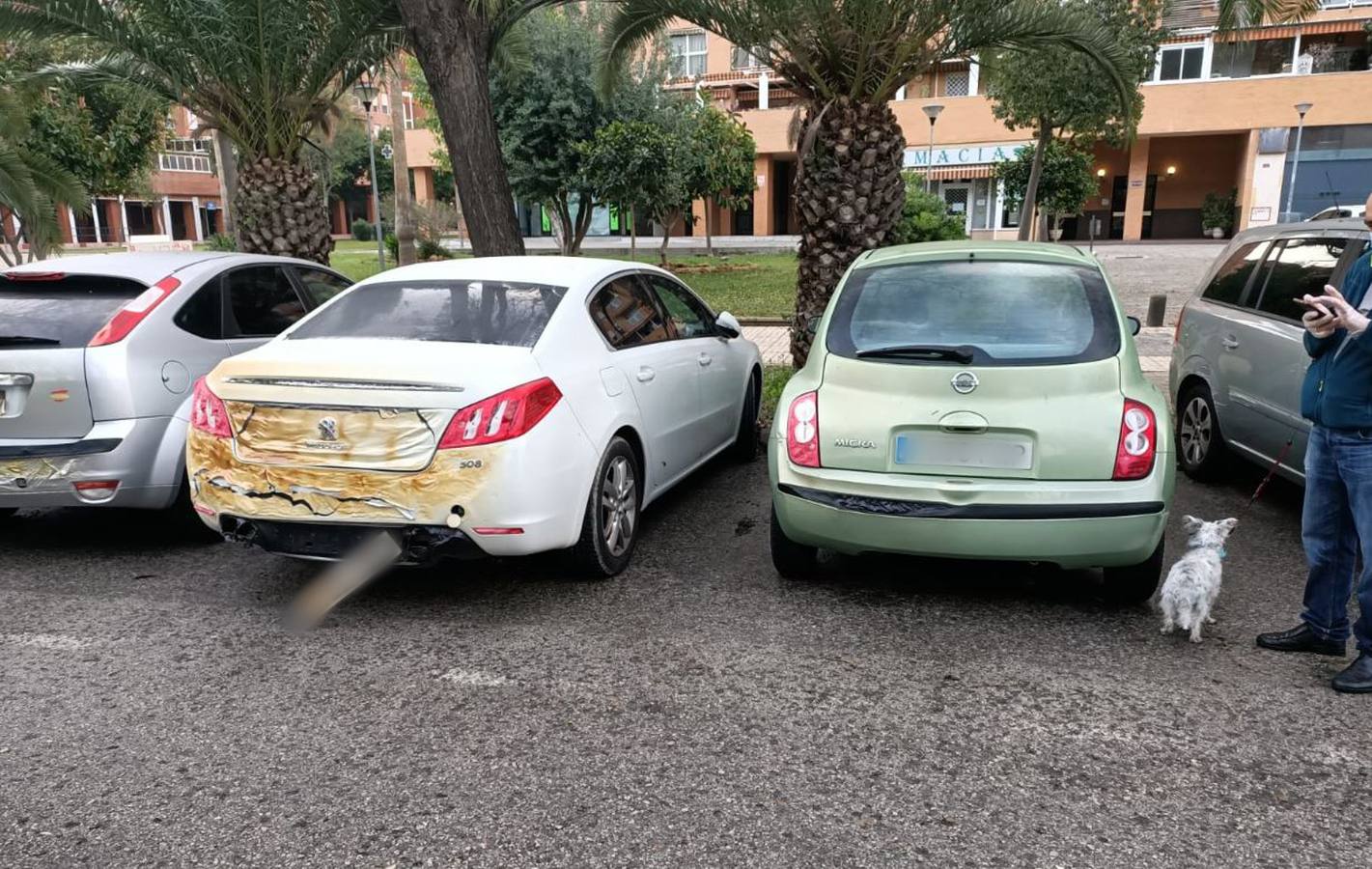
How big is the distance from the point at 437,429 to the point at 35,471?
232cm

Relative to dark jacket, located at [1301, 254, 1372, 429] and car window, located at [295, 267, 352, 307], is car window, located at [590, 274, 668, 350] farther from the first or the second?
dark jacket, located at [1301, 254, 1372, 429]

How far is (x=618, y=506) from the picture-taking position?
4.83 metres

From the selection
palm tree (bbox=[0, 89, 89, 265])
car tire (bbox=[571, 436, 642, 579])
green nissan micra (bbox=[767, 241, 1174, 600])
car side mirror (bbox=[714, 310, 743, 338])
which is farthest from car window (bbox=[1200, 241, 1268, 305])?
palm tree (bbox=[0, 89, 89, 265])

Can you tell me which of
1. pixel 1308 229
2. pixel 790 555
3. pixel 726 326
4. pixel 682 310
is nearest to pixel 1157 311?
pixel 1308 229

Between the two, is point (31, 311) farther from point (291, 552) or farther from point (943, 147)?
point (943, 147)

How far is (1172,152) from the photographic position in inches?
1630

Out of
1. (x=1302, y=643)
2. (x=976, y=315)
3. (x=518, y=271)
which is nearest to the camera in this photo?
(x=1302, y=643)

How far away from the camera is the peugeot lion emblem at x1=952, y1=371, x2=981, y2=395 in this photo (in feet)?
13.4

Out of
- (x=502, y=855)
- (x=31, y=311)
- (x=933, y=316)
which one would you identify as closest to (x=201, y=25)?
(x=31, y=311)

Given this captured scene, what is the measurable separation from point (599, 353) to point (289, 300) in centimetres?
258

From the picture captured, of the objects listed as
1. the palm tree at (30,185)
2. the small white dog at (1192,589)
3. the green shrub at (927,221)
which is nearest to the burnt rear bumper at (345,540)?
the small white dog at (1192,589)

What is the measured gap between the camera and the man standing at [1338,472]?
337 centimetres

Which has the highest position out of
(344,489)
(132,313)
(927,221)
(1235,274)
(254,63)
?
(254,63)

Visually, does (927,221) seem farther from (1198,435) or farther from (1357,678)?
(1357,678)
